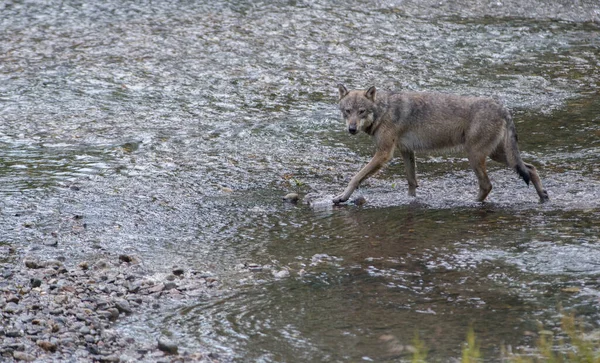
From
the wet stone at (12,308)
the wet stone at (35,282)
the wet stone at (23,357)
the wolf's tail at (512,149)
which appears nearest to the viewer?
the wet stone at (23,357)

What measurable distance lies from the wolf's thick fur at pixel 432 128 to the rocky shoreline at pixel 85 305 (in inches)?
126

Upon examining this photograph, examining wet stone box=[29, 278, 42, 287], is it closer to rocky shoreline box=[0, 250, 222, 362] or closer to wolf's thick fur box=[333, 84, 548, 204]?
rocky shoreline box=[0, 250, 222, 362]

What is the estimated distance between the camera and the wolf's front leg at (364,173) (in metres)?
9.97

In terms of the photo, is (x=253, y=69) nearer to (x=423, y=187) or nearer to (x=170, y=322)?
(x=423, y=187)


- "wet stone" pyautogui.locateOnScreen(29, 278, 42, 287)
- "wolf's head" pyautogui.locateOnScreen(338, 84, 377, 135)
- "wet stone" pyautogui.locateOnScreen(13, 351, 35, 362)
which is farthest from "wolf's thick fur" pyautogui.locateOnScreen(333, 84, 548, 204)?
"wet stone" pyautogui.locateOnScreen(13, 351, 35, 362)

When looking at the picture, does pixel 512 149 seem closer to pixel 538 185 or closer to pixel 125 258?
pixel 538 185

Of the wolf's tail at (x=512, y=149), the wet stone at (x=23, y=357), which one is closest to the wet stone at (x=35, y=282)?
the wet stone at (x=23, y=357)

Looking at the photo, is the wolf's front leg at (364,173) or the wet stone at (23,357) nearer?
the wet stone at (23,357)

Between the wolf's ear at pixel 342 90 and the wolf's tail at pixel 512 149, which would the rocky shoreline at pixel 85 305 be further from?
the wolf's tail at pixel 512 149

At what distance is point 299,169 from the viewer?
1115 centimetres

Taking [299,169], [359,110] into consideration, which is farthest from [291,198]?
[359,110]

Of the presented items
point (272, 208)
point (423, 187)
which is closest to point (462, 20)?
point (423, 187)

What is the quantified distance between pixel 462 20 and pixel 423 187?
8417 millimetres

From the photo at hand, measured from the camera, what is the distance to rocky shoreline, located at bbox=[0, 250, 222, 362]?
19.4 ft
